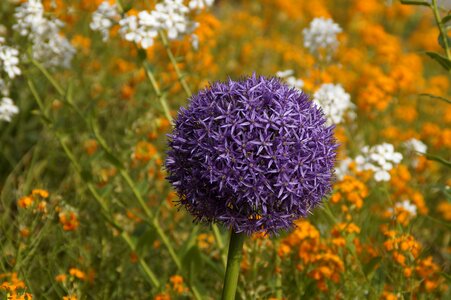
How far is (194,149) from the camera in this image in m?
2.64

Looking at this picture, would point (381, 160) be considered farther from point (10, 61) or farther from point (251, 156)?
point (10, 61)

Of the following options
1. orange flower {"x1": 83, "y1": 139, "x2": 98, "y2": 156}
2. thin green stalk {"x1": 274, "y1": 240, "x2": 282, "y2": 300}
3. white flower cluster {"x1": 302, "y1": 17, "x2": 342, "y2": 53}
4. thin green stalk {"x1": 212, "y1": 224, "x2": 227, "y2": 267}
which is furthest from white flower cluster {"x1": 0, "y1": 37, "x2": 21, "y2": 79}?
white flower cluster {"x1": 302, "y1": 17, "x2": 342, "y2": 53}

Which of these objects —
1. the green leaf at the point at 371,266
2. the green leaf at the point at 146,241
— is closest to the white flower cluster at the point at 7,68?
the green leaf at the point at 146,241

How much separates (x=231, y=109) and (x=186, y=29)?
203cm

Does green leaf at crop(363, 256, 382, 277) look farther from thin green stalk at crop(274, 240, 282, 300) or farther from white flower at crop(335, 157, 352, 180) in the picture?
white flower at crop(335, 157, 352, 180)

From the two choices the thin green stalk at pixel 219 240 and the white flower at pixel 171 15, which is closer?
the thin green stalk at pixel 219 240

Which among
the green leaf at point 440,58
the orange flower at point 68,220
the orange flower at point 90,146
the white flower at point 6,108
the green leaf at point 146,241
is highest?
the white flower at point 6,108

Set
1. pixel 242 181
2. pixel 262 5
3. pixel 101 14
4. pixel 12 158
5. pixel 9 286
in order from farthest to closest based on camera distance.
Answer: pixel 262 5 < pixel 12 158 < pixel 101 14 < pixel 9 286 < pixel 242 181

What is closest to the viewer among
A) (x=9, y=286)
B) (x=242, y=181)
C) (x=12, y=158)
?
(x=242, y=181)

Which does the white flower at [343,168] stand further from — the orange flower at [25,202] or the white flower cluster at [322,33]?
the orange flower at [25,202]

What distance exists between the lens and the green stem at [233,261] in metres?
2.81

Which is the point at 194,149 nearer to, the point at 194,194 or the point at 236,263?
the point at 194,194

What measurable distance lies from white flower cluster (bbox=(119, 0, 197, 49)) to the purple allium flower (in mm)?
1235

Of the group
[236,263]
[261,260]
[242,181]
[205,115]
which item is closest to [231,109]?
[205,115]
